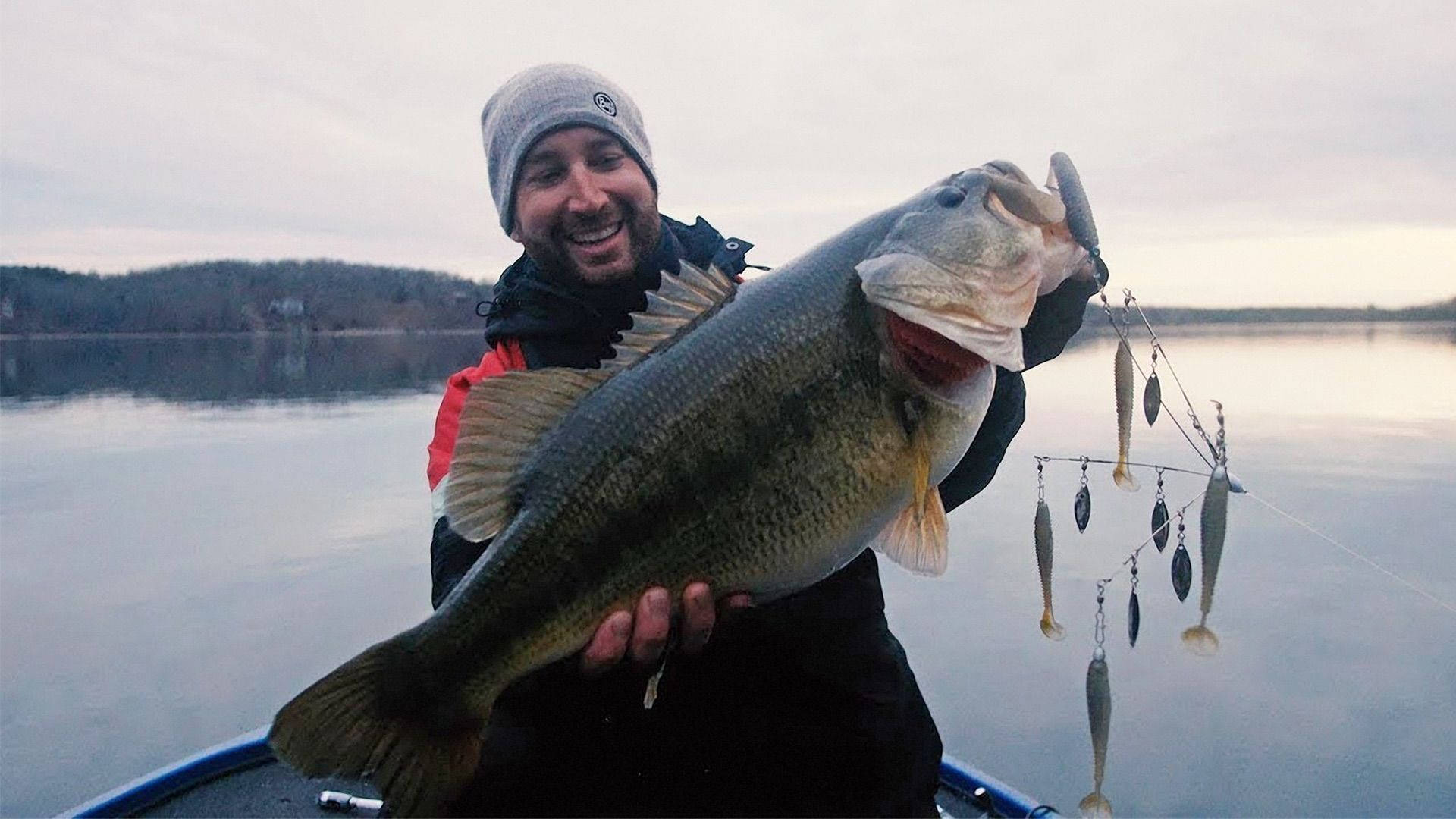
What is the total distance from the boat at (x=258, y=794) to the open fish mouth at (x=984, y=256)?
8.16ft

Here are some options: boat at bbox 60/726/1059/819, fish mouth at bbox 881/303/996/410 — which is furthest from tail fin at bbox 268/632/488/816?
boat at bbox 60/726/1059/819

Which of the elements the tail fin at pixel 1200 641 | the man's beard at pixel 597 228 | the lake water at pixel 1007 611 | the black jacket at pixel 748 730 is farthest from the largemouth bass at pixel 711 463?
the lake water at pixel 1007 611

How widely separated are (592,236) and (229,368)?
49.5 metres

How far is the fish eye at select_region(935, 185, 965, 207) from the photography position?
2252mm

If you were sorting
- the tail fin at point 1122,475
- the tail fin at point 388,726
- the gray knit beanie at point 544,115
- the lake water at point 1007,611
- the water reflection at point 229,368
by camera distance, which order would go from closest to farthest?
1. the tail fin at point 388,726
2. the tail fin at point 1122,475
3. the gray knit beanie at point 544,115
4. the lake water at point 1007,611
5. the water reflection at point 229,368

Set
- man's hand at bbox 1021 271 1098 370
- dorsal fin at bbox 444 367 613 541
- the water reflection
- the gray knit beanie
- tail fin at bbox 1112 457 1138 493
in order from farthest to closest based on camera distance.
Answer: the water reflection, the gray knit beanie, tail fin at bbox 1112 457 1138 493, man's hand at bbox 1021 271 1098 370, dorsal fin at bbox 444 367 613 541

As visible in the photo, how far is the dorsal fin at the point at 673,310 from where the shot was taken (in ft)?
7.49

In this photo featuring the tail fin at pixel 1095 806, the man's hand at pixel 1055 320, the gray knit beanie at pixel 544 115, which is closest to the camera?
the man's hand at pixel 1055 320

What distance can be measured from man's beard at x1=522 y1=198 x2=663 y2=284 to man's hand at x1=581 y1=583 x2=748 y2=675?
122 cm

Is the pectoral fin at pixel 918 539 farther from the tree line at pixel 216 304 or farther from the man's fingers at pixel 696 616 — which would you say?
the tree line at pixel 216 304

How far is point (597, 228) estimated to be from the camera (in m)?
2.97

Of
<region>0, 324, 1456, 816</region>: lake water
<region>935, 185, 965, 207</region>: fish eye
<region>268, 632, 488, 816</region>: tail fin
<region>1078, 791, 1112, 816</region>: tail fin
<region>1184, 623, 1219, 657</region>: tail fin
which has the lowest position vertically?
Result: <region>0, 324, 1456, 816</region>: lake water

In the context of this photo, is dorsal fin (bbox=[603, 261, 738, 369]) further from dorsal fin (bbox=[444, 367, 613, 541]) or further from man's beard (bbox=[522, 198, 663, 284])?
man's beard (bbox=[522, 198, 663, 284])

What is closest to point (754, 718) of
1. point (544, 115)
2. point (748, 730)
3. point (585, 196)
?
point (748, 730)
